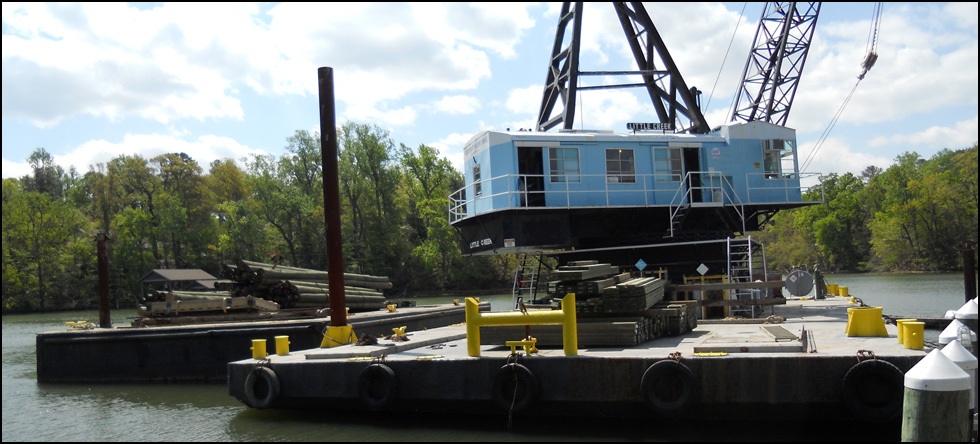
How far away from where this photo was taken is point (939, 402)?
6906 mm

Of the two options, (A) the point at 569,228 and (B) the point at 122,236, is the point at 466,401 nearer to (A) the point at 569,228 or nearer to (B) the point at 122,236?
(A) the point at 569,228

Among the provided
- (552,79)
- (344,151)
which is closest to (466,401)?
(552,79)

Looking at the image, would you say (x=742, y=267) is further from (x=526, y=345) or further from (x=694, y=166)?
(x=526, y=345)

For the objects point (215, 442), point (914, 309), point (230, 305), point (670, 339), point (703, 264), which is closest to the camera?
point (215, 442)

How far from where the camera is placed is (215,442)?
1098cm

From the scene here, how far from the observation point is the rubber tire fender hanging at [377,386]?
435 inches

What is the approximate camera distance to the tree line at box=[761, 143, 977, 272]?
70.1 meters

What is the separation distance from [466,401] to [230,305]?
9.85 m

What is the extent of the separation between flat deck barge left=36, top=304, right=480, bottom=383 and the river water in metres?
0.41

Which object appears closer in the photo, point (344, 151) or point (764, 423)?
point (764, 423)

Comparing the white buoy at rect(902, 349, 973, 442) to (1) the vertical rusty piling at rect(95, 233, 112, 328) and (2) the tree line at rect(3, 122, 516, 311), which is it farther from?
(2) the tree line at rect(3, 122, 516, 311)

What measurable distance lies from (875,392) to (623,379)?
3184mm

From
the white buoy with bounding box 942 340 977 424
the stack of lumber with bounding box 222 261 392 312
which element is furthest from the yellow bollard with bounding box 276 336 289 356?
the white buoy with bounding box 942 340 977 424

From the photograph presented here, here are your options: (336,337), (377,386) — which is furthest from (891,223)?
(377,386)
